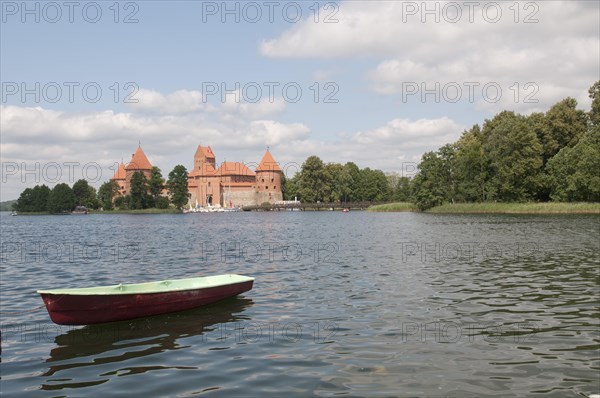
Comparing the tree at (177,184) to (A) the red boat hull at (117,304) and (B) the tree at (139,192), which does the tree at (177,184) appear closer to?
(B) the tree at (139,192)

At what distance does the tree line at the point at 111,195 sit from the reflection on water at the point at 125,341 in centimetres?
14537

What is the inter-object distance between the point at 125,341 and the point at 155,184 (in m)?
149

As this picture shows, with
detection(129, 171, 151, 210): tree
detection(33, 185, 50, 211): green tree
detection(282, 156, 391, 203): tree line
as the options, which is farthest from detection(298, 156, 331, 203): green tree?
detection(33, 185, 50, 211): green tree

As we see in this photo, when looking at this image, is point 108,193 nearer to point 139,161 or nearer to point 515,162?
point 139,161

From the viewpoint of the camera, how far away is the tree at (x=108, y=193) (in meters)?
180

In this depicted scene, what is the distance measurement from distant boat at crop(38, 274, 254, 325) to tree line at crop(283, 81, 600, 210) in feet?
243

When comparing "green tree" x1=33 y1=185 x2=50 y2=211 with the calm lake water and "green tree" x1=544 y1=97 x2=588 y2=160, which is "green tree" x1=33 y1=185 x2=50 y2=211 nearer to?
"green tree" x1=544 y1=97 x2=588 y2=160

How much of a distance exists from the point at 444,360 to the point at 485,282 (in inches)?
439

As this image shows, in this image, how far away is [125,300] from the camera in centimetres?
1479

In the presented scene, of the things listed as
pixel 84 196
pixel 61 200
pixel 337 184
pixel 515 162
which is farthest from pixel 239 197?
pixel 515 162

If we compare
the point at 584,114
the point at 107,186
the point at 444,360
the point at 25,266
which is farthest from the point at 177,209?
the point at 444,360

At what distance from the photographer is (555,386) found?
31.3 ft

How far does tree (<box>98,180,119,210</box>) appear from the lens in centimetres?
17950

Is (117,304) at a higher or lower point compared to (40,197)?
lower
